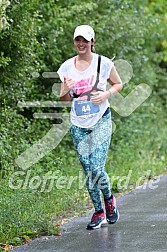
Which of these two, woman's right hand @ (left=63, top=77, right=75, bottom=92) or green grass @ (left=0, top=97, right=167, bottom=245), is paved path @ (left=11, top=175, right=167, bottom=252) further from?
woman's right hand @ (left=63, top=77, right=75, bottom=92)

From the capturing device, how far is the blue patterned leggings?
6.93m

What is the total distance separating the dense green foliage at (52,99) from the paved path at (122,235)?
0.28 metres

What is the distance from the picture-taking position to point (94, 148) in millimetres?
6949

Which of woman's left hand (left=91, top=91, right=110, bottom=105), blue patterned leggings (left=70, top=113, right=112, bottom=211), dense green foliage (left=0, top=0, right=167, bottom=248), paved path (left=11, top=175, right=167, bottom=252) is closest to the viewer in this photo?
paved path (left=11, top=175, right=167, bottom=252)

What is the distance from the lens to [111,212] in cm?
710

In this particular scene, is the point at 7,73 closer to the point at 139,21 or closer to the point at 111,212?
the point at 111,212

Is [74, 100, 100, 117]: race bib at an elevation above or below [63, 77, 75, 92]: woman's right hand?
below

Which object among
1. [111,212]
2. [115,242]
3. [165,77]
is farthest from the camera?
[165,77]

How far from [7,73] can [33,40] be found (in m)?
0.63

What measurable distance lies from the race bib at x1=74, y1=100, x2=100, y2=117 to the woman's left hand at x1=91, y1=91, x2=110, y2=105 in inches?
2.3

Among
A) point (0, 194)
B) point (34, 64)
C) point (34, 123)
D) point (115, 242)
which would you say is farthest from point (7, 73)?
point (115, 242)

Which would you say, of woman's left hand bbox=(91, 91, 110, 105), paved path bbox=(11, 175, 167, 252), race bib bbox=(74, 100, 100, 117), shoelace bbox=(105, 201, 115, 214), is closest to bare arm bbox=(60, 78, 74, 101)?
race bib bbox=(74, 100, 100, 117)

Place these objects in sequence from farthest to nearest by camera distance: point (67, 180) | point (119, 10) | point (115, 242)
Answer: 1. point (119, 10)
2. point (67, 180)
3. point (115, 242)

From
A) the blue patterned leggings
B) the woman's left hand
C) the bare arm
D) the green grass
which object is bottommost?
the green grass
